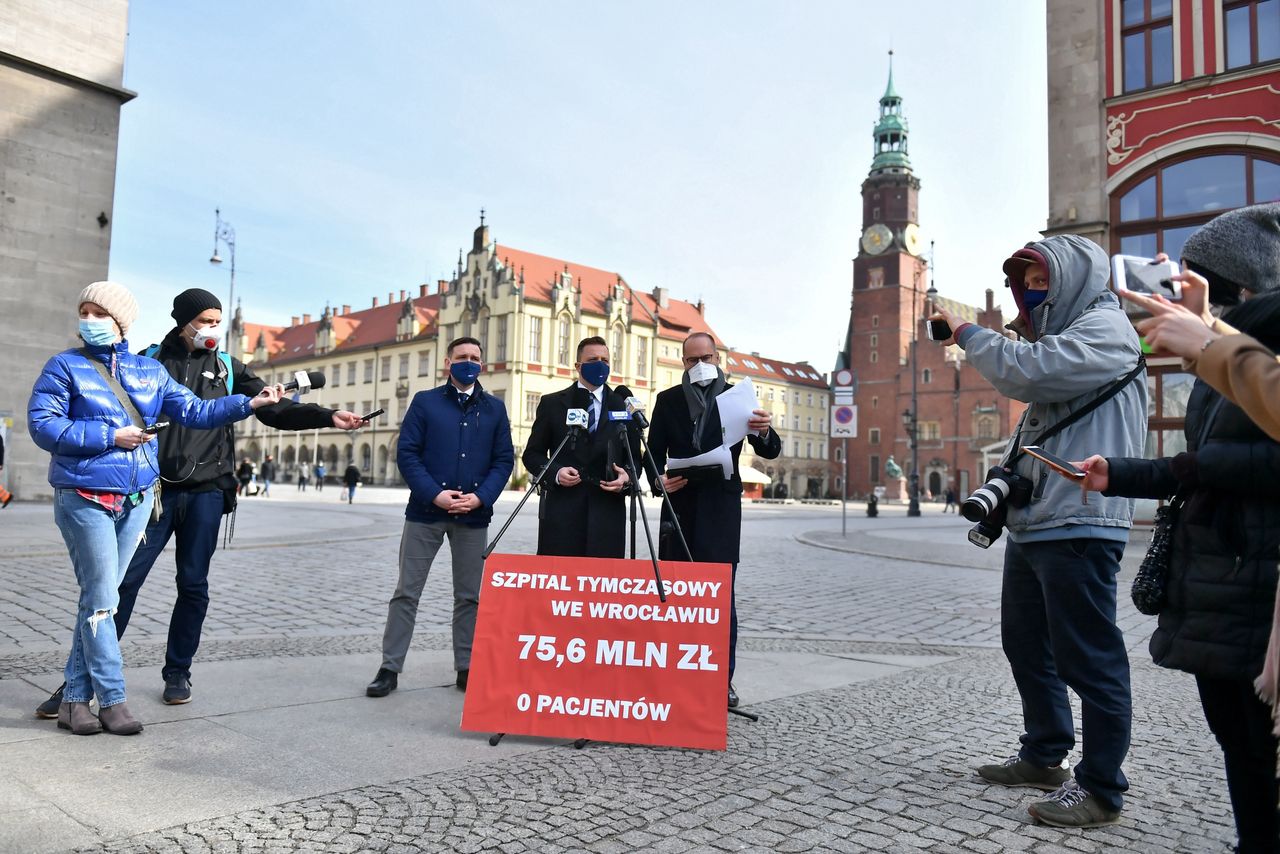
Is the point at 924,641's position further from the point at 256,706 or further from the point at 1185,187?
the point at 1185,187

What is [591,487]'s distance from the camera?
17.6 feet

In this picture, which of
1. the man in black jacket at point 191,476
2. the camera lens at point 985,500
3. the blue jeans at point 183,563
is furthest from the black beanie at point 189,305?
the camera lens at point 985,500

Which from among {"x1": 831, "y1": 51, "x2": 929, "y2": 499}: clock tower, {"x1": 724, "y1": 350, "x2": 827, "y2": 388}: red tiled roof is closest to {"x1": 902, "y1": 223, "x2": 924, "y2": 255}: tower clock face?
{"x1": 831, "y1": 51, "x2": 929, "y2": 499}: clock tower

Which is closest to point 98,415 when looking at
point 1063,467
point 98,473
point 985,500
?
point 98,473

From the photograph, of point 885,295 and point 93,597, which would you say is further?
point 885,295

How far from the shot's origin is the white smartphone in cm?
230

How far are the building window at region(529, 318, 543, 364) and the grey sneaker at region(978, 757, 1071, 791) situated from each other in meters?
65.1

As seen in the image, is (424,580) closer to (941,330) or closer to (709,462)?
(709,462)

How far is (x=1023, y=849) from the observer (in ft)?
9.96

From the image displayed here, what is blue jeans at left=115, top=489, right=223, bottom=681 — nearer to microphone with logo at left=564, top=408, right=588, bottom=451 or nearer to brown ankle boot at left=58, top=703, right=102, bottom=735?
brown ankle boot at left=58, top=703, right=102, bottom=735

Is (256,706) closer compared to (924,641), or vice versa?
(256,706)

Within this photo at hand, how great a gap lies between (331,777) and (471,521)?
2.09 metres

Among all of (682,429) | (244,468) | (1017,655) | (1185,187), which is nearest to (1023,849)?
(1017,655)

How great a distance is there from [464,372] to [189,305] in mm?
1519
